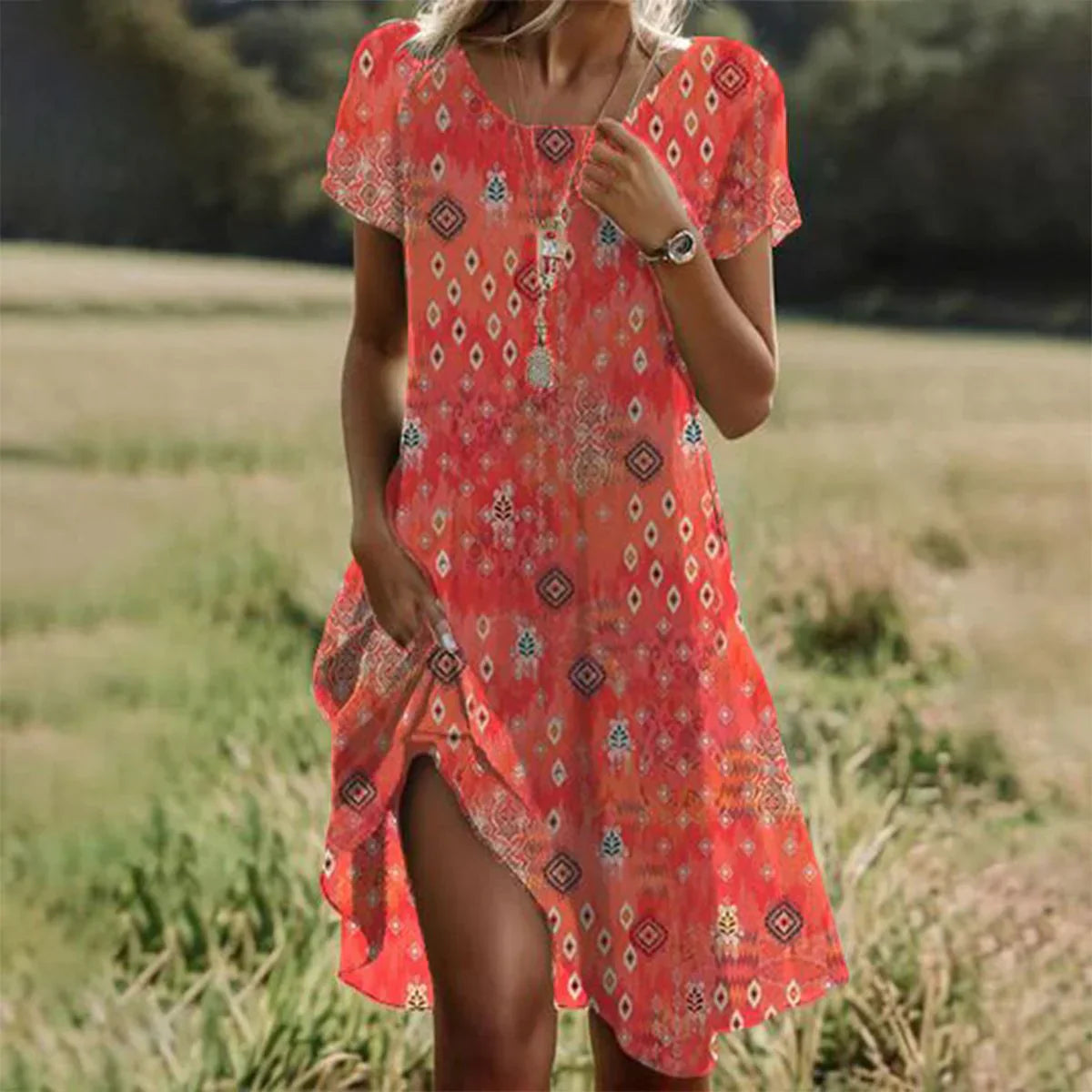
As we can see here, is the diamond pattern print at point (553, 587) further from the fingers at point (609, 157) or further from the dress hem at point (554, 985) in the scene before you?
the fingers at point (609, 157)

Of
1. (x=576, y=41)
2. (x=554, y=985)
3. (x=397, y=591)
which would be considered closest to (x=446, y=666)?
(x=397, y=591)

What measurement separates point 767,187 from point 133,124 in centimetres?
580

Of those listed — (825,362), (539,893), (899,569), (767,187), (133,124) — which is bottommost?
(825,362)

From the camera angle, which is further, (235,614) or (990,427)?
(990,427)

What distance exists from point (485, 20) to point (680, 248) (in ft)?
1.23

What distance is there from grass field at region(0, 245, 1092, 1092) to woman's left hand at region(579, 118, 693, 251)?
71.8 inches

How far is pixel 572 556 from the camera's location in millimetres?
2439

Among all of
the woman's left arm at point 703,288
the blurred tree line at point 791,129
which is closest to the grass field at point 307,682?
the blurred tree line at point 791,129

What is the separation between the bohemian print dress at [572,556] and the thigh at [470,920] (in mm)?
49

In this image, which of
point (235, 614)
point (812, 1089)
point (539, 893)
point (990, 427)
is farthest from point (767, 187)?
point (990, 427)

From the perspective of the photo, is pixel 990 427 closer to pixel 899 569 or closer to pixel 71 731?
pixel 899 569

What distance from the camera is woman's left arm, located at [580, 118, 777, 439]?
232 centimetres

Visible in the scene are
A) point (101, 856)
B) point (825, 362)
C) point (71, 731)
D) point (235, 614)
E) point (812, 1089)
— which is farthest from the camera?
point (825, 362)

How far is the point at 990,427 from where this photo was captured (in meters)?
9.55
